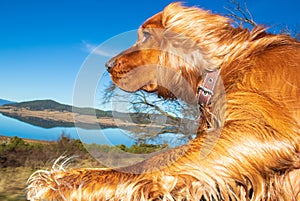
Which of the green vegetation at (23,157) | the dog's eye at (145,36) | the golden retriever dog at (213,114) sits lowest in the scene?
the green vegetation at (23,157)

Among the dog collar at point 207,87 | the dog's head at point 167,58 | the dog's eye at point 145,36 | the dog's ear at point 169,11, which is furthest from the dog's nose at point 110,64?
the dog collar at point 207,87

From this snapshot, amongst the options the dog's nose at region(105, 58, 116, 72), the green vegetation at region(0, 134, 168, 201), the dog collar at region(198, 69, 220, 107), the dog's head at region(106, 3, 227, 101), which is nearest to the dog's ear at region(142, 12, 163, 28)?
the dog's head at region(106, 3, 227, 101)

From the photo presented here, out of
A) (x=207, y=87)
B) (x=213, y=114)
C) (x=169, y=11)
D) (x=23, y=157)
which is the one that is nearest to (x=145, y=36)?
(x=169, y=11)

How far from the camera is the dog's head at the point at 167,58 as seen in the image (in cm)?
272

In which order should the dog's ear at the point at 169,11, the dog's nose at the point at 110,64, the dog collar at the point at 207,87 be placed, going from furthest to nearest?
the dog's nose at the point at 110,64
the dog's ear at the point at 169,11
the dog collar at the point at 207,87

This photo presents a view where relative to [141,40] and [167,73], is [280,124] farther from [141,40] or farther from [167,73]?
[141,40]

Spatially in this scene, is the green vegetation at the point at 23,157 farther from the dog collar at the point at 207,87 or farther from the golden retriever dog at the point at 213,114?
the dog collar at the point at 207,87

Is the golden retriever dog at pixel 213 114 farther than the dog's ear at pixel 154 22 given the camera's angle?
No

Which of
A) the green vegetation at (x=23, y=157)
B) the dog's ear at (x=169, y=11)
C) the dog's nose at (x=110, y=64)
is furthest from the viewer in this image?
the green vegetation at (x=23, y=157)

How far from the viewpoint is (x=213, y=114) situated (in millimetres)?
2561

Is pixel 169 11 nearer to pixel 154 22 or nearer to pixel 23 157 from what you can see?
pixel 154 22

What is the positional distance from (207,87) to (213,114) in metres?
0.18

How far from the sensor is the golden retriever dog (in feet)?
6.82

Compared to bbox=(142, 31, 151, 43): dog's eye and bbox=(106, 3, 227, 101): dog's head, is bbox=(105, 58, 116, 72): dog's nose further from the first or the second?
bbox=(142, 31, 151, 43): dog's eye
